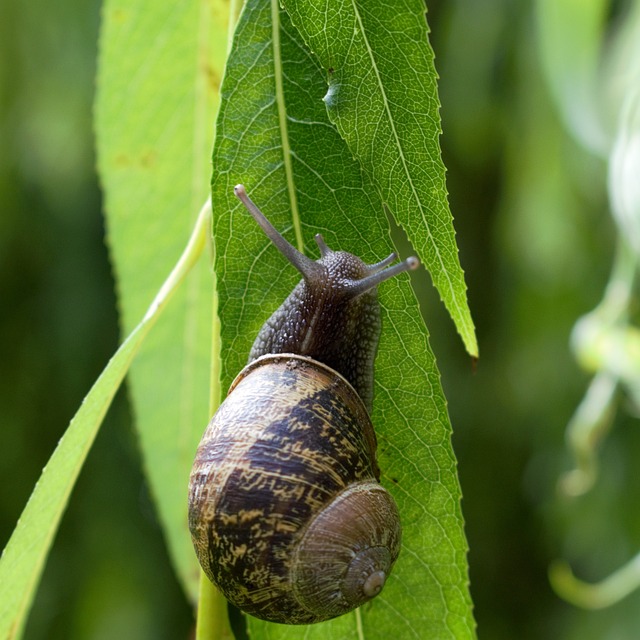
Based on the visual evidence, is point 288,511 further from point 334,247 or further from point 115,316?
point 115,316

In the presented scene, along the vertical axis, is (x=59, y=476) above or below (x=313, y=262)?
below

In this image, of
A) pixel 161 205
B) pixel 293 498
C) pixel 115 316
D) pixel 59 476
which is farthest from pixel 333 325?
pixel 115 316

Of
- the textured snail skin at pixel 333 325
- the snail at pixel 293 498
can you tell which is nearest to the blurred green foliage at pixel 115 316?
the textured snail skin at pixel 333 325

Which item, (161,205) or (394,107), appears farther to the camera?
(161,205)

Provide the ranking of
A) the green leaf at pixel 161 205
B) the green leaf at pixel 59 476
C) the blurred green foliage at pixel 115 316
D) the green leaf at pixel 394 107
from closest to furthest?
the green leaf at pixel 394 107
the green leaf at pixel 59 476
the green leaf at pixel 161 205
the blurred green foliage at pixel 115 316

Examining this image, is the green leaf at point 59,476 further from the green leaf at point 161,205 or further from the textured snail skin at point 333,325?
the green leaf at point 161,205

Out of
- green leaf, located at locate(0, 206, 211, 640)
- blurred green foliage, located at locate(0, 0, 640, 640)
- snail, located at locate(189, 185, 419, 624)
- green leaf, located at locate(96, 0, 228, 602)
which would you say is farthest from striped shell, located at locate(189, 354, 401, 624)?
blurred green foliage, located at locate(0, 0, 640, 640)
